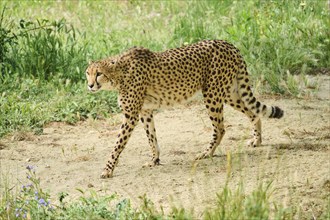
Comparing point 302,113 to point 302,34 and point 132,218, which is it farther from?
point 132,218

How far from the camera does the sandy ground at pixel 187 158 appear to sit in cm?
645

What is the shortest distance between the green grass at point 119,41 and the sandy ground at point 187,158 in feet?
1.09

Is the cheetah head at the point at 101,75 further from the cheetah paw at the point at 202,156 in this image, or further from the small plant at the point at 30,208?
the small plant at the point at 30,208

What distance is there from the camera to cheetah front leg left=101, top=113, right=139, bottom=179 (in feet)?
23.6

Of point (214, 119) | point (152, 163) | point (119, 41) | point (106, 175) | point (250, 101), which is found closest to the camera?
point (106, 175)

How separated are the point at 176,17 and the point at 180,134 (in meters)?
3.55

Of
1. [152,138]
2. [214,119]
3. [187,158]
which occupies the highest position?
[214,119]

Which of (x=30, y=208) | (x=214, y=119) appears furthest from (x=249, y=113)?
(x=30, y=208)

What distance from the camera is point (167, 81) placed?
7.54 m

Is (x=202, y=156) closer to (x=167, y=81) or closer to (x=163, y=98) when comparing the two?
(x=163, y=98)

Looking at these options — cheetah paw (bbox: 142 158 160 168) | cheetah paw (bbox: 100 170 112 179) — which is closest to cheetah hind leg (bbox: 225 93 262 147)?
cheetah paw (bbox: 142 158 160 168)

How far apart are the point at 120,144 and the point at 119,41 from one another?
3636 mm

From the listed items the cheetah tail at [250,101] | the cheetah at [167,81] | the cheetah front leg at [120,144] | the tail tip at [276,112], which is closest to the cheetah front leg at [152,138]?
the cheetah at [167,81]

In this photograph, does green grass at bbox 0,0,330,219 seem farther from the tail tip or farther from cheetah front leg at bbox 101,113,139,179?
cheetah front leg at bbox 101,113,139,179
